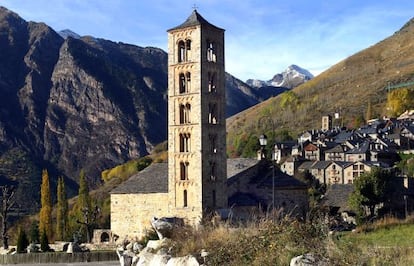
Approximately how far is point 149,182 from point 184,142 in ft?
18.0

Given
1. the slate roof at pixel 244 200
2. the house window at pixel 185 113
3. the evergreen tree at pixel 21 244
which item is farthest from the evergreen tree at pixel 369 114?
the evergreen tree at pixel 21 244

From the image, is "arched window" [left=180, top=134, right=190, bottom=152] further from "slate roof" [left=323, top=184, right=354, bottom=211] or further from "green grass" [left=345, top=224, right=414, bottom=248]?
"green grass" [left=345, top=224, right=414, bottom=248]

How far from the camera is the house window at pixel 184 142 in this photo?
43.8 metres

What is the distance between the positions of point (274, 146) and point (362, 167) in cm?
1833

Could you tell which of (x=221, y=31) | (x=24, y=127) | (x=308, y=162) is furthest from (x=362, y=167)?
(x=24, y=127)

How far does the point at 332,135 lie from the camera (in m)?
106

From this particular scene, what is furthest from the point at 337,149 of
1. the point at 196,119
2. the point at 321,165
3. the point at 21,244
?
the point at 21,244

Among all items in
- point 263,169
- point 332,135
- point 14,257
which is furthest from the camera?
point 332,135

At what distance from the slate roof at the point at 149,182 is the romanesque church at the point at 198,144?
15cm

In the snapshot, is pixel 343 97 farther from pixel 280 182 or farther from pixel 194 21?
pixel 194 21

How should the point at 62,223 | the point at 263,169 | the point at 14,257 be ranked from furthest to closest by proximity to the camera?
the point at 62,223 → the point at 263,169 → the point at 14,257

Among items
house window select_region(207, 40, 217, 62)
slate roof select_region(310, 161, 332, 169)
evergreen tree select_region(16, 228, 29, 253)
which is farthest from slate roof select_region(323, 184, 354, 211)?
evergreen tree select_region(16, 228, 29, 253)

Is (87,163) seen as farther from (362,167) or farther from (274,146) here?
(362,167)

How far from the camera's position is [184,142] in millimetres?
44125
